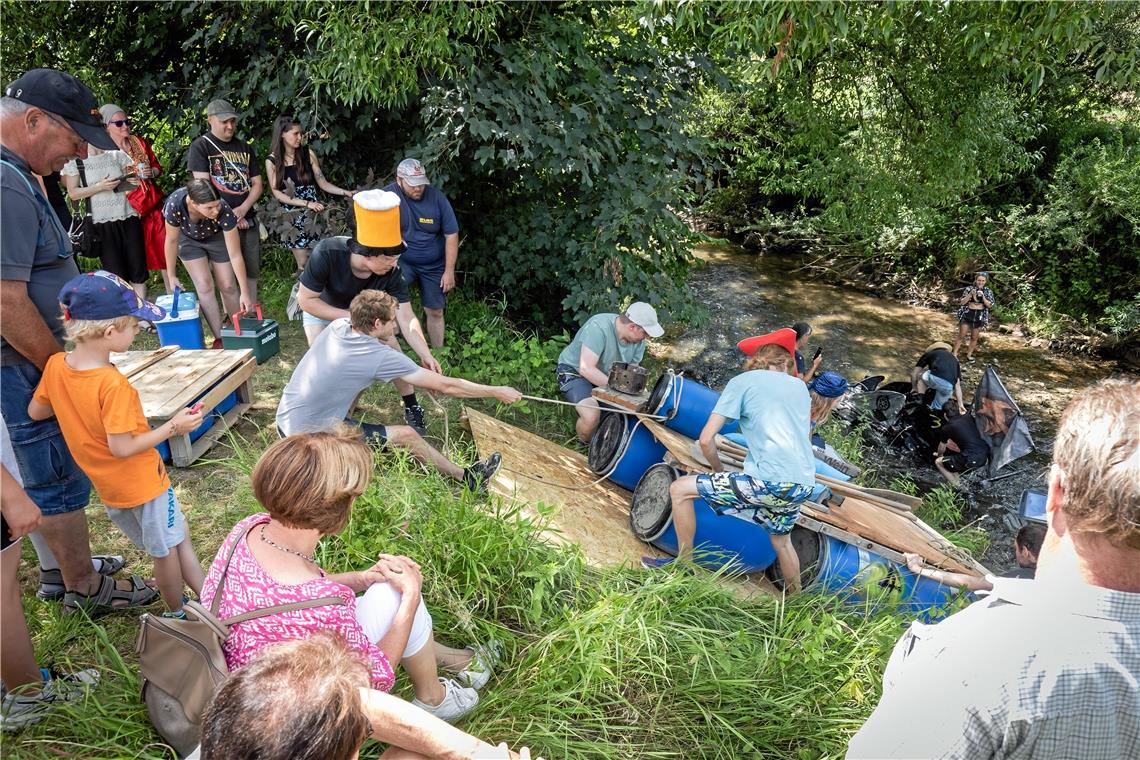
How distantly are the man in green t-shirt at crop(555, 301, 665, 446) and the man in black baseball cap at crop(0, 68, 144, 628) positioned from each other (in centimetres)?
323

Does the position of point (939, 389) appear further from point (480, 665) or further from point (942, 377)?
point (480, 665)

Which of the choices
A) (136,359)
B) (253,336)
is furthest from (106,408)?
(253,336)

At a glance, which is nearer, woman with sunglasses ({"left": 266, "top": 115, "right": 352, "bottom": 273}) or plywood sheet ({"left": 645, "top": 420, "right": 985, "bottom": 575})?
plywood sheet ({"left": 645, "top": 420, "right": 985, "bottom": 575})

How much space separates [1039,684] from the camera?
1.35 metres

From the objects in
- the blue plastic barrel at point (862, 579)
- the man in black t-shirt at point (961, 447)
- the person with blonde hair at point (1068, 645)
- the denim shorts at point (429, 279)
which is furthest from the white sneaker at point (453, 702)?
the man in black t-shirt at point (961, 447)

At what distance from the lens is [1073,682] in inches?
53.0

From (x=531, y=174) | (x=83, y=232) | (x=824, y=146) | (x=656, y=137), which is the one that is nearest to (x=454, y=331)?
(x=531, y=174)

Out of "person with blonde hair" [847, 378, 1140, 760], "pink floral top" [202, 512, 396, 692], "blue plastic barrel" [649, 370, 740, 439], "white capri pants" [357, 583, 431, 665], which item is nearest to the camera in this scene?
"person with blonde hair" [847, 378, 1140, 760]

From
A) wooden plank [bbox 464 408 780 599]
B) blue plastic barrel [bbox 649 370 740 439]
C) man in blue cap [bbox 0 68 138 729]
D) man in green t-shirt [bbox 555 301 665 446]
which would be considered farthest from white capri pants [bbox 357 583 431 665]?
man in green t-shirt [bbox 555 301 665 446]

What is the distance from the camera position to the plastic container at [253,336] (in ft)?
18.8

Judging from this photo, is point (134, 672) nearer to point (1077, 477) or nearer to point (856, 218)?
point (1077, 477)

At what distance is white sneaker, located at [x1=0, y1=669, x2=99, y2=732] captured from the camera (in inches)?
100

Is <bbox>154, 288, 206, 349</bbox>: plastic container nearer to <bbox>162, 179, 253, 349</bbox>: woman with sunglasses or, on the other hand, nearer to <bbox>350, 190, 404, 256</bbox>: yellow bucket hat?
<bbox>162, 179, 253, 349</bbox>: woman with sunglasses

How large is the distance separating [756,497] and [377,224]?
2.63 meters
